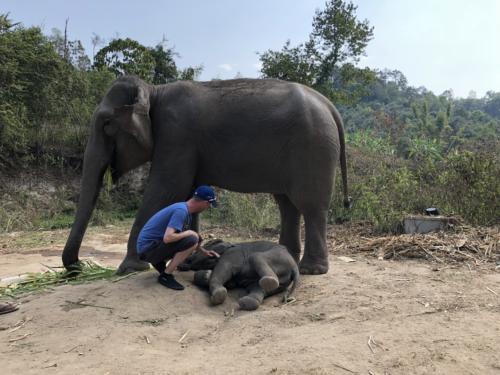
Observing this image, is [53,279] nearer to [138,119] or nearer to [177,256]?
[177,256]

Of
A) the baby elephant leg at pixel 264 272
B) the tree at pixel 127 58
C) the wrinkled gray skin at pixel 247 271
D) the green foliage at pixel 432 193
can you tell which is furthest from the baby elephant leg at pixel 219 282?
the tree at pixel 127 58

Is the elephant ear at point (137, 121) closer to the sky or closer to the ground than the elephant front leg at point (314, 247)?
closer to the sky

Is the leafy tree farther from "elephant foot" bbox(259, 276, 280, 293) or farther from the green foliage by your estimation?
"elephant foot" bbox(259, 276, 280, 293)

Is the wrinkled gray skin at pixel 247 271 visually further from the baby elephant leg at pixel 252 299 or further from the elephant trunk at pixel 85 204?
the elephant trunk at pixel 85 204

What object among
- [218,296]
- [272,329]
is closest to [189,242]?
[218,296]

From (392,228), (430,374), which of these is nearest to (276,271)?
(430,374)

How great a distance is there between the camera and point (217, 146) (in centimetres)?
514

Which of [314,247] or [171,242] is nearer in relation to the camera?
[171,242]

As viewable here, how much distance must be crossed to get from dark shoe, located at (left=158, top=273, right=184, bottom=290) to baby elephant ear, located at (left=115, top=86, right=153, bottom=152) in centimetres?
144

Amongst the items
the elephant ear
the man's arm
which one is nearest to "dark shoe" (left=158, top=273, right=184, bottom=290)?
the man's arm

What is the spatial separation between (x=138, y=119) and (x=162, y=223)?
1229mm

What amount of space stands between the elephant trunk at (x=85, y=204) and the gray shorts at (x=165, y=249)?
905mm

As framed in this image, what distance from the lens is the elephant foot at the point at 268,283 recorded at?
4.11 metres

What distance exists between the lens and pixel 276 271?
14.6 ft
